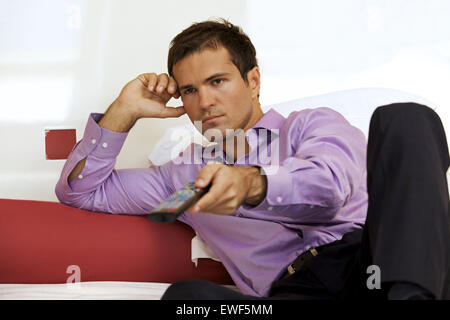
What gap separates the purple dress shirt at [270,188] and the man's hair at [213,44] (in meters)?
0.20

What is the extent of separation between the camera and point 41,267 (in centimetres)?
144

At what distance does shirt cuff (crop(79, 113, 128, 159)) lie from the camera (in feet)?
4.88

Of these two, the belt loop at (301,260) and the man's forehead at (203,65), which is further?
the man's forehead at (203,65)

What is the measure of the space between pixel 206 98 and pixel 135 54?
2.34ft

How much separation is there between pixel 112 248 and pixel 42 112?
31.3 inches

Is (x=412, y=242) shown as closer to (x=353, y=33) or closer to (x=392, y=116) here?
(x=392, y=116)

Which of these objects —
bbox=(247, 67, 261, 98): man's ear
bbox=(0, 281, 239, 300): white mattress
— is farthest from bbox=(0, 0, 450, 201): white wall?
bbox=(0, 281, 239, 300): white mattress

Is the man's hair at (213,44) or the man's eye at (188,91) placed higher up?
the man's hair at (213,44)

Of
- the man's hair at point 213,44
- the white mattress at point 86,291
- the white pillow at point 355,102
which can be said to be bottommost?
the white mattress at point 86,291

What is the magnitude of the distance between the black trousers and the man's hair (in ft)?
2.33

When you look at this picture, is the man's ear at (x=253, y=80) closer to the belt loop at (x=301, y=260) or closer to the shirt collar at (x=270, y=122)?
the shirt collar at (x=270, y=122)

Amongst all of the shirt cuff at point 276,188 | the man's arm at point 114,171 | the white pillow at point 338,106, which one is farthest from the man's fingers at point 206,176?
Answer: the white pillow at point 338,106

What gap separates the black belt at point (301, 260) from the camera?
4.06ft
